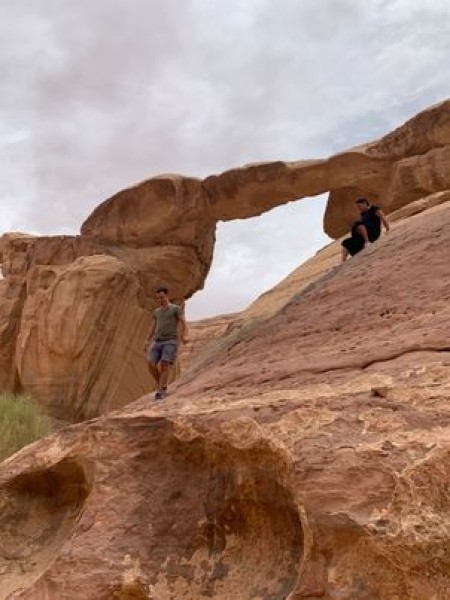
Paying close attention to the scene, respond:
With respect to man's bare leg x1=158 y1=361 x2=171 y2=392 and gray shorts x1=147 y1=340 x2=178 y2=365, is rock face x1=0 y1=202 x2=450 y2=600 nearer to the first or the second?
man's bare leg x1=158 y1=361 x2=171 y2=392

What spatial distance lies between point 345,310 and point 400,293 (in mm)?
420

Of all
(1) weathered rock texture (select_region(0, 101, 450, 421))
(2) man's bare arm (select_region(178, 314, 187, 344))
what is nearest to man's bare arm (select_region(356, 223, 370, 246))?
(2) man's bare arm (select_region(178, 314, 187, 344))

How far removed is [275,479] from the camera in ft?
10.7

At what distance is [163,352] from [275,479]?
3480 mm

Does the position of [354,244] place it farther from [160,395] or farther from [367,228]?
[160,395]

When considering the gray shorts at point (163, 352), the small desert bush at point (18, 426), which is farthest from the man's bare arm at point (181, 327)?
Result: the small desert bush at point (18, 426)

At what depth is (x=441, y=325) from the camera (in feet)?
13.4

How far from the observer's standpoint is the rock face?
2688 mm

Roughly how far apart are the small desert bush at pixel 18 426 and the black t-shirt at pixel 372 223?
6.56 meters

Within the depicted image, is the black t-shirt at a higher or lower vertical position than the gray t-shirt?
higher

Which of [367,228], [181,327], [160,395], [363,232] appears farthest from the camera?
[367,228]

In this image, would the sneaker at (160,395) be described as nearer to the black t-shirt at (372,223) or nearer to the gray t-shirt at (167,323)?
the gray t-shirt at (167,323)

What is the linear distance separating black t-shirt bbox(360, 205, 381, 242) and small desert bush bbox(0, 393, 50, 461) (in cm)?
656

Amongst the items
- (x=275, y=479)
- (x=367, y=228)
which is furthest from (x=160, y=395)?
(x=367, y=228)
